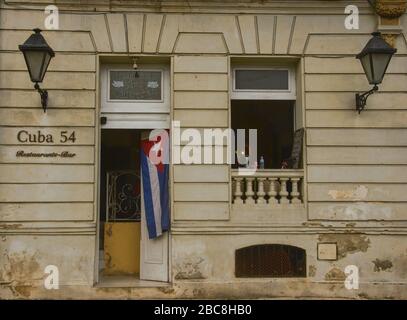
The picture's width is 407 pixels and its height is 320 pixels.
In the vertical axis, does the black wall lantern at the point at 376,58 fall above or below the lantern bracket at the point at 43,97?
above

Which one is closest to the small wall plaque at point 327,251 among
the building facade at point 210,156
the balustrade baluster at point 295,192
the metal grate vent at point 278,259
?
the building facade at point 210,156

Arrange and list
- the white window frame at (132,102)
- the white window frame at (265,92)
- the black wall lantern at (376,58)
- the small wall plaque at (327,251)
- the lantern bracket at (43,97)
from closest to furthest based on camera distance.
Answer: the black wall lantern at (376,58)
the lantern bracket at (43,97)
the small wall plaque at (327,251)
the white window frame at (132,102)
the white window frame at (265,92)

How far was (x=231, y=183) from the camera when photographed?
9188mm

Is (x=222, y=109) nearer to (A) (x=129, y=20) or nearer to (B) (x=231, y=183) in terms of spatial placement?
(B) (x=231, y=183)

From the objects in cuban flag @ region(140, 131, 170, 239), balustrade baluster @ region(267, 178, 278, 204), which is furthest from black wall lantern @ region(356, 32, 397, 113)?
cuban flag @ region(140, 131, 170, 239)

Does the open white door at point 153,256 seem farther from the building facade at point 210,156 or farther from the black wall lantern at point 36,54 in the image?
the black wall lantern at point 36,54

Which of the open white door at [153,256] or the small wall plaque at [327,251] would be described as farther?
the open white door at [153,256]

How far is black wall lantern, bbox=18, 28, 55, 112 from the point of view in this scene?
26.4ft

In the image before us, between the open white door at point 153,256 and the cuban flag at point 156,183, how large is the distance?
0.17 metres

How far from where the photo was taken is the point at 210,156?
9.13m

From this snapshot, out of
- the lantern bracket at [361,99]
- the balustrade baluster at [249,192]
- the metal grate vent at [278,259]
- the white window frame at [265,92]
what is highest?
the white window frame at [265,92]

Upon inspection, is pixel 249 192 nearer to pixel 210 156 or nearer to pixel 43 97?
pixel 210 156

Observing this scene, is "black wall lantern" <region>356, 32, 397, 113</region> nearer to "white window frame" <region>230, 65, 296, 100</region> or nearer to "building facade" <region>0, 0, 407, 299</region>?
"building facade" <region>0, 0, 407, 299</region>

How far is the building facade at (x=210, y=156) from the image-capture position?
8844 mm
